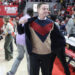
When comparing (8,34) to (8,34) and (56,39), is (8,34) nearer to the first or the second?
(8,34)

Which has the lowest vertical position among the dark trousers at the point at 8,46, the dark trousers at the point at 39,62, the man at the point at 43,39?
the dark trousers at the point at 8,46

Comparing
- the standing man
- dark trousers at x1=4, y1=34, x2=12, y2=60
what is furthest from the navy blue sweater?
dark trousers at x1=4, y1=34, x2=12, y2=60

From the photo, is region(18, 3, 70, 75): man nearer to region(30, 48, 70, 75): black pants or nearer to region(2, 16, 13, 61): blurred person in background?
region(30, 48, 70, 75): black pants

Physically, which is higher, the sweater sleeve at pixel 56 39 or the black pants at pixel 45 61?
the sweater sleeve at pixel 56 39

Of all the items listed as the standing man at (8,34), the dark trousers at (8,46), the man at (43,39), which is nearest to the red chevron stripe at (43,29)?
the man at (43,39)

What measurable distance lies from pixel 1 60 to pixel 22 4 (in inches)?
499

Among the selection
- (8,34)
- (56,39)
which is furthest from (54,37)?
(8,34)

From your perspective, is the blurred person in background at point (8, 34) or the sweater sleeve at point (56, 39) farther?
the blurred person in background at point (8, 34)

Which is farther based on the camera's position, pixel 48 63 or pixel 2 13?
pixel 2 13

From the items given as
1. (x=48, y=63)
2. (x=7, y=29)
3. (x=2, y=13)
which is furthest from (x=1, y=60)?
(x=2, y=13)

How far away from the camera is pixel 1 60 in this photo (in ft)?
16.9

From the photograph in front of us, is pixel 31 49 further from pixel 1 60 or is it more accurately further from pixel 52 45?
pixel 1 60

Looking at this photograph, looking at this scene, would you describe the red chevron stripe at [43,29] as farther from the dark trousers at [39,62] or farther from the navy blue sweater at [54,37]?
the dark trousers at [39,62]

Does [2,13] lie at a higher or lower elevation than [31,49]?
lower
